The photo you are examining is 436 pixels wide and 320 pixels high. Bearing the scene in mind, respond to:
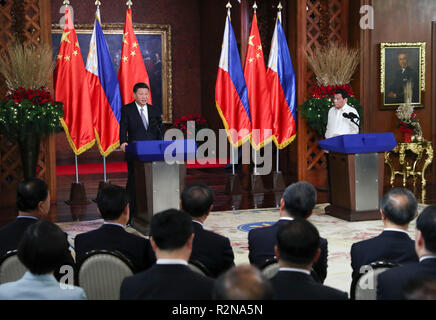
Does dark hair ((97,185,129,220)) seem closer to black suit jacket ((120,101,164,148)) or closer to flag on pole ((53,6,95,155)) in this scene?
black suit jacket ((120,101,164,148))

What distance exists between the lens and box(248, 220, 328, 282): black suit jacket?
3.20 metres

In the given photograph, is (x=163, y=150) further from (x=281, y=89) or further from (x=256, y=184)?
(x=281, y=89)

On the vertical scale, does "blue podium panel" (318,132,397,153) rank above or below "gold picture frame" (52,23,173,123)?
below

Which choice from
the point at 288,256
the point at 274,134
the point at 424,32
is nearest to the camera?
the point at 288,256

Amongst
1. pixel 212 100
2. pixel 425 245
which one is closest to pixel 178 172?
pixel 425 245

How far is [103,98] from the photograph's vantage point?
823 cm

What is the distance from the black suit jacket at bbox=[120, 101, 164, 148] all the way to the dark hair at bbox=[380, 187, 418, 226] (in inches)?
141

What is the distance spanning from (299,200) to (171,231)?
1.17m

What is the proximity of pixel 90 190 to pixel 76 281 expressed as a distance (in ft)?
21.9

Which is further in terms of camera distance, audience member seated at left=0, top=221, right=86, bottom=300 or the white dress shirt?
the white dress shirt

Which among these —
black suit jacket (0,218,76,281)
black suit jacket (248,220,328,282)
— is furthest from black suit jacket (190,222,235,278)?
black suit jacket (0,218,76,281)

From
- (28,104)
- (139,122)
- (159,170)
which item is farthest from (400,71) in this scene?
(28,104)

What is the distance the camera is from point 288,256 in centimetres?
224
